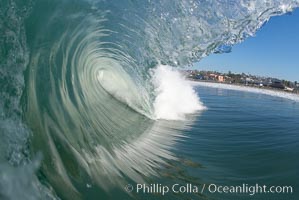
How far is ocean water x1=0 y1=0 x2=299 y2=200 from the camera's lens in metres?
4.12

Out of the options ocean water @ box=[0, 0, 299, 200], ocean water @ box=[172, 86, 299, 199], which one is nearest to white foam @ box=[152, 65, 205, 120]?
ocean water @ box=[0, 0, 299, 200]

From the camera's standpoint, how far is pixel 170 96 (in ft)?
48.9

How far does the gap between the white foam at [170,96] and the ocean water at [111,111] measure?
423 millimetres

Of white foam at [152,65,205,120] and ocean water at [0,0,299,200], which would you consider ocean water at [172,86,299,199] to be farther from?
white foam at [152,65,205,120]

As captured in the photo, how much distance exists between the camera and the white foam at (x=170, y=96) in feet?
39.2

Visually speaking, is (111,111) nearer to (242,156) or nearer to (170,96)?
(242,156)

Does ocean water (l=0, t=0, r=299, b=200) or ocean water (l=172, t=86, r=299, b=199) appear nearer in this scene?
ocean water (l=0, t=0, r=299, b=200)

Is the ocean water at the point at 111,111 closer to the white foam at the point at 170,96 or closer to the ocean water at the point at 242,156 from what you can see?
the ocean water at the point at 242,156

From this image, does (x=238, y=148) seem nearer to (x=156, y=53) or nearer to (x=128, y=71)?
(x=156, y=53)

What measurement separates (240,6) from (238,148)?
277 cm

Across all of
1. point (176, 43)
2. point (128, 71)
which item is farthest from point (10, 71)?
point (128, 71)

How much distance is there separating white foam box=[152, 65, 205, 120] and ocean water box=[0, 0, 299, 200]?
423 mm

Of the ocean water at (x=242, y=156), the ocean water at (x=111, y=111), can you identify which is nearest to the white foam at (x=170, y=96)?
the ocean water at (x=111, y=111)

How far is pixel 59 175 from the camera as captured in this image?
411cm
